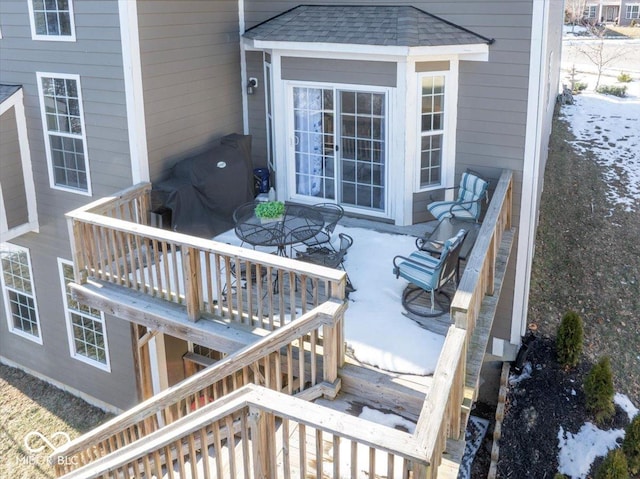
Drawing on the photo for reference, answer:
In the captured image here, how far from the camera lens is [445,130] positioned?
313 inches

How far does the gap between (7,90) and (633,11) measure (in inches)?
1687

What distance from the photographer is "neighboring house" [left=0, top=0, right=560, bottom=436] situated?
291 inches

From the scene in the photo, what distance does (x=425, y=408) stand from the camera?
12.0 feet

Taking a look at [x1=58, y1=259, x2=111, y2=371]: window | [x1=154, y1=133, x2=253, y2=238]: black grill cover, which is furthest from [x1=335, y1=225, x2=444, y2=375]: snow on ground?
[x1=58, y1=259, x2=111, y2=371]: window

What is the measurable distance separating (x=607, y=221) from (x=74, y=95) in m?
9.79

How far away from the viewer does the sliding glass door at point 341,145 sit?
8094mm

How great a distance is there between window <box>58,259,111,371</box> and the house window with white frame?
195 inches

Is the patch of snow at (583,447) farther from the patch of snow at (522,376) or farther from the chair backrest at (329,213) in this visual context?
the chair backrest at (329,213)

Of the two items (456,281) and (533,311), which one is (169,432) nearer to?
(456,281)

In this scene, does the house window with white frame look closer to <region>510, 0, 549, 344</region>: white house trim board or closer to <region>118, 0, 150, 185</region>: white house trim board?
<region>510, 0, 549, 344</region>: white house trim board

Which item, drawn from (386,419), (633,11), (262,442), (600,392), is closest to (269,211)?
(386,419)

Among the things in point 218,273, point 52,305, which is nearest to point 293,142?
point 218,273

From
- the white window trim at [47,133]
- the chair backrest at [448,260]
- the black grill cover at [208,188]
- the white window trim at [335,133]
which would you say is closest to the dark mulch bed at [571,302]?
the chair backrest at [448,260]

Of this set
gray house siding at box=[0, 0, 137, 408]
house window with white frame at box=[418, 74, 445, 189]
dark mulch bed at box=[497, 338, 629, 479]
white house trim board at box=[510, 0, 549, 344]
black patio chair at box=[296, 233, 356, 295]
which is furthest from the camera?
house window with white frame at box=[418, 74, 445, 189]
